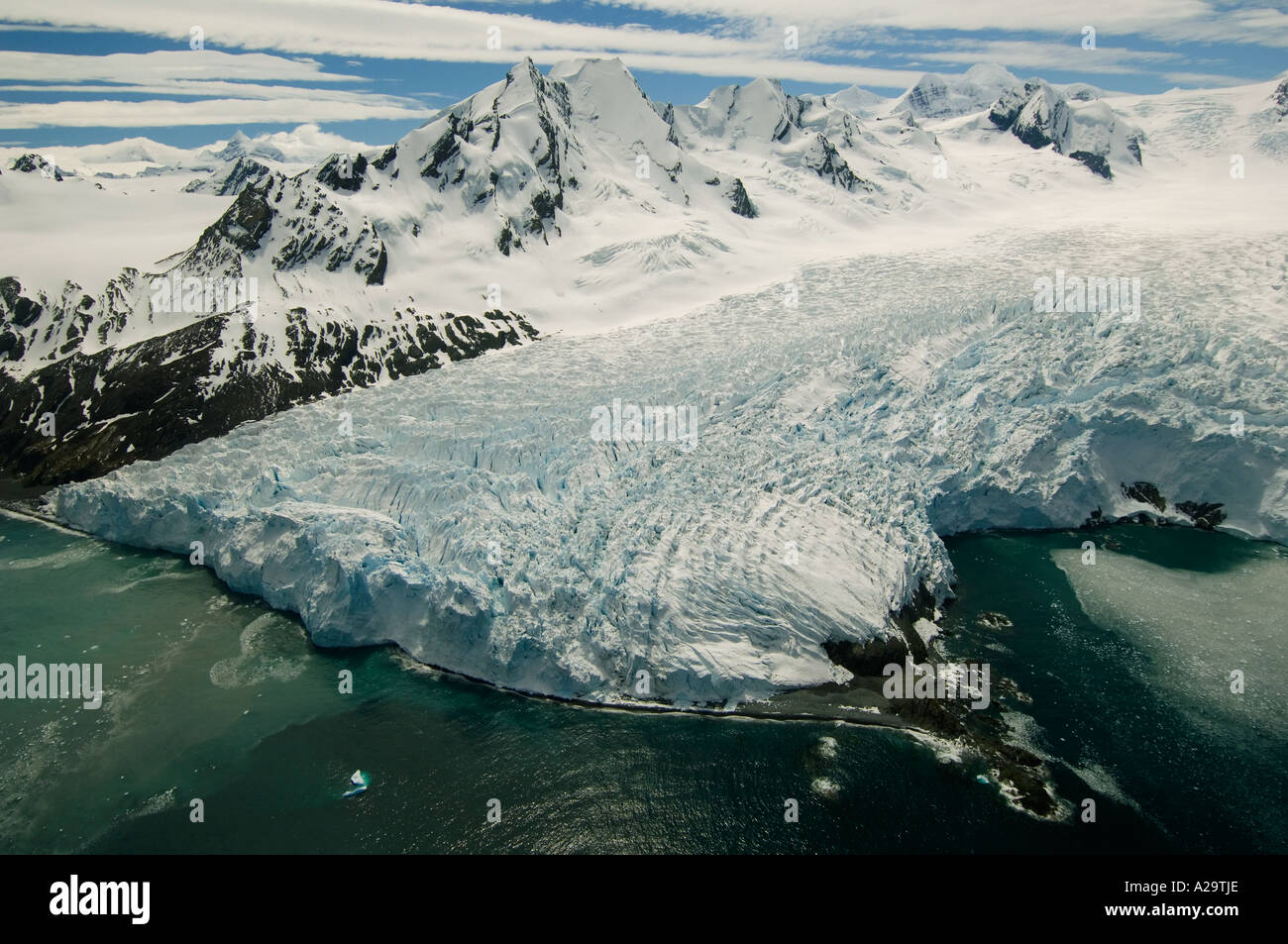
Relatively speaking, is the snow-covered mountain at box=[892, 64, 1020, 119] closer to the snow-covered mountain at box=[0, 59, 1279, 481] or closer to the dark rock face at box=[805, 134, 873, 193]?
the snow-covered mountain at box=[0, 59, 1279, 481]

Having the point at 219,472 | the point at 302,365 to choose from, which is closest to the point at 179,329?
the point at 302,365

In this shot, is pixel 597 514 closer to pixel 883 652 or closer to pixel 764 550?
pixel 764 550

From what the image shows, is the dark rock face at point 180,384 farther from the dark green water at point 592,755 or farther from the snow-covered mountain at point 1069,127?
the snow-covered mountain at point 1069,127

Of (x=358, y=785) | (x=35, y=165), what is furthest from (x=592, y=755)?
(x=35, y=165)

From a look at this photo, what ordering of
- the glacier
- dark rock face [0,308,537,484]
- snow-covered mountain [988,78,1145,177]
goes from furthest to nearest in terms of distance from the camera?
snow-covered mountain [988,78,1145,177] → dark rock face [0,308,537,484] → the glacier

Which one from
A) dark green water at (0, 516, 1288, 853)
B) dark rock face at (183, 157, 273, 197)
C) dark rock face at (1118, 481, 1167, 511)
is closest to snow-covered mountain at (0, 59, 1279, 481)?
Answer: dark green water at (0, 516, 1288, 853)

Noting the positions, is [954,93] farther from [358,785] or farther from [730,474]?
[358,785]
